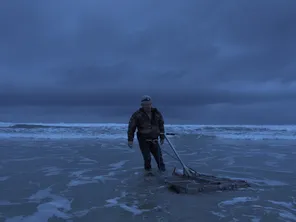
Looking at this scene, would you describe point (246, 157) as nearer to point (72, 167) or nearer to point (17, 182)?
point (72, 167)

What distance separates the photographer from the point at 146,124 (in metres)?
7.86

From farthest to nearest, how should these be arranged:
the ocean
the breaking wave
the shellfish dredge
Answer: the breaking wave < the shellfish dredge < the ocean

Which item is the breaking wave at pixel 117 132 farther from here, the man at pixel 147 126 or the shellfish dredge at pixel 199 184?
the shellfish dredge at pixel 199 184

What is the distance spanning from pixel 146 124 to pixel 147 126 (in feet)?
0.19

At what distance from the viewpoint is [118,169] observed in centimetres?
877

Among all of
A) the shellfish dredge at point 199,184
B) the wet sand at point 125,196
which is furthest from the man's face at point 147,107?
the shellfish dredge at point 199,184

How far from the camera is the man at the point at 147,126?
7.78 m

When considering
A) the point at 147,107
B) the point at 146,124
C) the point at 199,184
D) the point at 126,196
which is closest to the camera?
the point at 126,196

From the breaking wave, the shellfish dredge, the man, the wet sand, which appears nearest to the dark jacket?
the man

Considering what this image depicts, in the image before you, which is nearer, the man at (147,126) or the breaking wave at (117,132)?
the man at (147,126)

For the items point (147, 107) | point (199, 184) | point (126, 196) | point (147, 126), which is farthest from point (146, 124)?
point (126, 196)

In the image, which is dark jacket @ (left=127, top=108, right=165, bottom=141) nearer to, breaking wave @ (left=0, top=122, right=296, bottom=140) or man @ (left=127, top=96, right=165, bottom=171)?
man @ (left=127, top=96, right=165, bottom=171)

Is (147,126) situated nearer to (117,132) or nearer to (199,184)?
(199,184)

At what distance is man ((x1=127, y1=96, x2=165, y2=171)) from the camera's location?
778 cm
